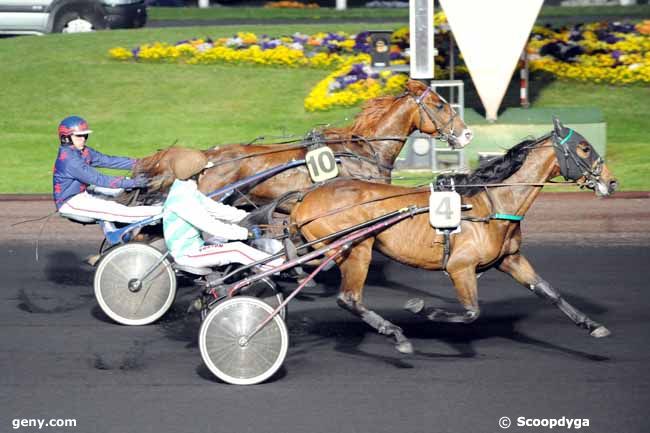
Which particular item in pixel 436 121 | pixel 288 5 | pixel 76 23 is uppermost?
pixel 436 121

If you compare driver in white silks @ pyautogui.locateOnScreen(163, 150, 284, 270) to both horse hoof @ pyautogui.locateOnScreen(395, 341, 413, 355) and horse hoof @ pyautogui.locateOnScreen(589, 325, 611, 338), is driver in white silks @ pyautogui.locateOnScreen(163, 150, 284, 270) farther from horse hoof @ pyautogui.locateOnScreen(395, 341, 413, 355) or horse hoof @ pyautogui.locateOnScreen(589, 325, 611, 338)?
horse hoof @ pyautogui.locateOnScreen(589, 325, 611, 338)

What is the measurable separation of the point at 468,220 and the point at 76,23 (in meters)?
18.4

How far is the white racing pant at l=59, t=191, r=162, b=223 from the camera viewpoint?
9.12 metres

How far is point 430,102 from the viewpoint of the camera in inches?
394

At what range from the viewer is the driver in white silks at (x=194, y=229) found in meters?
7.71

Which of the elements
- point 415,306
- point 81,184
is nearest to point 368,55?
point 81,184

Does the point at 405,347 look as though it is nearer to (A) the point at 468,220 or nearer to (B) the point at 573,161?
(A) the point at 468,220

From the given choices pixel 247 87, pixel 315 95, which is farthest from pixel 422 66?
pixel 247 87

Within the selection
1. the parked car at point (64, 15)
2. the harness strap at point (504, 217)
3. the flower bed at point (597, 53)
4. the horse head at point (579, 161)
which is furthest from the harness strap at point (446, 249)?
the parked car at point (64, 15)

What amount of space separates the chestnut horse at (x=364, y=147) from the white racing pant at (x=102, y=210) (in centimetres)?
72

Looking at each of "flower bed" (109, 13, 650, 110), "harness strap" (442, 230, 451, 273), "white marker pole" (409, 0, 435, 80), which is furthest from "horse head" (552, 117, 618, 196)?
"flower bed" (109, 13, 650, 110)

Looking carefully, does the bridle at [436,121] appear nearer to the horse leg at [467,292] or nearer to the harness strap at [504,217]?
the harness strap at [504,217]

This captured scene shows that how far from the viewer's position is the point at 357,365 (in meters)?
7.72

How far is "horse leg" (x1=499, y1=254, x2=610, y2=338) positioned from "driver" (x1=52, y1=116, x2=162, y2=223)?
9.61 feet
